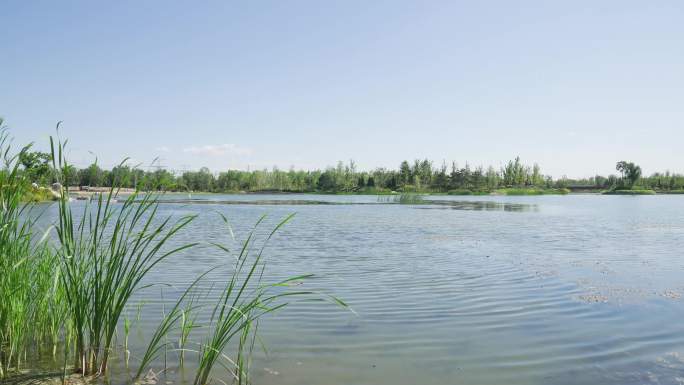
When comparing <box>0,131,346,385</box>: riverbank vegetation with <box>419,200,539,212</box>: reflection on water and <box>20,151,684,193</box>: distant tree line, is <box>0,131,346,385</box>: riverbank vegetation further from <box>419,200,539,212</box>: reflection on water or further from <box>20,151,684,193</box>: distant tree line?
<box>20,151,684,193</box>: distant tree line

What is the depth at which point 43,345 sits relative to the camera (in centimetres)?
442

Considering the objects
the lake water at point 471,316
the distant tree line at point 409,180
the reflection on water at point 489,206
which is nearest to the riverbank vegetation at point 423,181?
the distant tree line at point 409,180

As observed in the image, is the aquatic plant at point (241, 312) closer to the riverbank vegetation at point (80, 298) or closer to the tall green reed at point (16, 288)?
the riverbank vegetation at point (80, 298)

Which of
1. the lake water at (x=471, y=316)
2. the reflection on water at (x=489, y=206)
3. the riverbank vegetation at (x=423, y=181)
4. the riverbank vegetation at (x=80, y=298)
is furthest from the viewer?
the riverbank vegetation at (x=423, y=181)

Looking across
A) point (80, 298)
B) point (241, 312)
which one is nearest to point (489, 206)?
point (241, 312)

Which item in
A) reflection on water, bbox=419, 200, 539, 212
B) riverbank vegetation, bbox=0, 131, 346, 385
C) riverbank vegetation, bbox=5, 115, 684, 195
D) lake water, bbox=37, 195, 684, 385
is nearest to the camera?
riverbank vegetation, bbox=0, 131, 346, 385

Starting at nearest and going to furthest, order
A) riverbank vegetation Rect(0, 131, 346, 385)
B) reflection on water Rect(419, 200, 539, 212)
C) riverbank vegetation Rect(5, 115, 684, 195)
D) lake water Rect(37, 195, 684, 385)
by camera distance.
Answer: riverbank vegetation Rect(0, 131, 346, 385) < lake water Rect(37, 195, 684, 385) < reflection on water Rect(419, 200, 539, 212) < riverbank vegetation Rect(5, 115, 684, 195)

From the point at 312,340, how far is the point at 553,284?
521 cm

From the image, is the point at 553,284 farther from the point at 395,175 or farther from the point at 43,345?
the point at 395,175

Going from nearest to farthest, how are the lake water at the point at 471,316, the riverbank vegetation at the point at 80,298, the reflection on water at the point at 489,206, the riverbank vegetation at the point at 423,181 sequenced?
the riverbank vegetation at the point at 80,298 → the lake water at the point at 471,316 → the reflection on water at the point at 489,206 → the riverbank vegetation at the point at 423,181

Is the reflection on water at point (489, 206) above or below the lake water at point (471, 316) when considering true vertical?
above

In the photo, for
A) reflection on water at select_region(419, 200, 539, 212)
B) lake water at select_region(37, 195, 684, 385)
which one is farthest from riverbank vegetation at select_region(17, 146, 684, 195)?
lake water at select_region(37, 195, 684, 385)

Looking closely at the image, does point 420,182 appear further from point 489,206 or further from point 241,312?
point 241,312

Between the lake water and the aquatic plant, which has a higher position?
the aquatic plant
